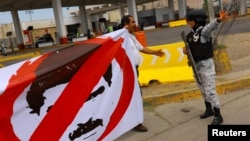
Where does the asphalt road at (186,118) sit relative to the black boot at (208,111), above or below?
below

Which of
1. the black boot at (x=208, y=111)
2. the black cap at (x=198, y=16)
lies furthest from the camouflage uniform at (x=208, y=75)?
the black boot at (x=208, y=111)

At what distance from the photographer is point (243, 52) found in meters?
10.2

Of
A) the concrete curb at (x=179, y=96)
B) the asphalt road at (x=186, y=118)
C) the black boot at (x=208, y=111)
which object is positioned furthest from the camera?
the concrete curb at (x=179, y=96)

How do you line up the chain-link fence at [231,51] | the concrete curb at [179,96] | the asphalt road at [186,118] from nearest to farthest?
1. the asphalt road at [186,118]
2. the concrete curb at [179,96]
3. the chain-link fence at [231,51]

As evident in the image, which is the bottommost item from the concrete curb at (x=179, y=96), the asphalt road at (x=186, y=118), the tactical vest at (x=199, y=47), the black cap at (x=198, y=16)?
the asphalt road at (x=186, y=118)

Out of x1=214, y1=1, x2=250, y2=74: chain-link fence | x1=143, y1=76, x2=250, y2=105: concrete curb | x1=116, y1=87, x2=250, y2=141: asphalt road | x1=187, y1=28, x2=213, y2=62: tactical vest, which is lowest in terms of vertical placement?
x1=116, y1=87, x2=250, y2=141: asphalt road

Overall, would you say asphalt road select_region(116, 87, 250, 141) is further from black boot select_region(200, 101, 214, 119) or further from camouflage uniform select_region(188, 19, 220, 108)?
camouflage uniform select_region(188, 19, 220, 108)

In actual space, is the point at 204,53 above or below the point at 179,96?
above

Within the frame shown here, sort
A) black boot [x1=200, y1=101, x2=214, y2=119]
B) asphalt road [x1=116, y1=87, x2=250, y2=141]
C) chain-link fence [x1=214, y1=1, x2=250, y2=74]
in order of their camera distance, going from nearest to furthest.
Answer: asphalt road [x1=116, y1=87, x2=250, y2=141] → black boot [x1=200, y1=101, x2=214, y2=119] → chain-link fence [x1=214, y1=1, x2=250, y2=74]

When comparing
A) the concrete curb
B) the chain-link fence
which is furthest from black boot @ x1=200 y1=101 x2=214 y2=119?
the chain-link fence

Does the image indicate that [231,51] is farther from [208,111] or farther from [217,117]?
[217,117]

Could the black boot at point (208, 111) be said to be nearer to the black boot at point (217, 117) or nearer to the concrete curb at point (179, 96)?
the black boot at point (217, 117)

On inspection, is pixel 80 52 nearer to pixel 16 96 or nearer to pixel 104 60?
pixel 104 60

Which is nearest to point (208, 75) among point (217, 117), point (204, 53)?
point (204, 53)
